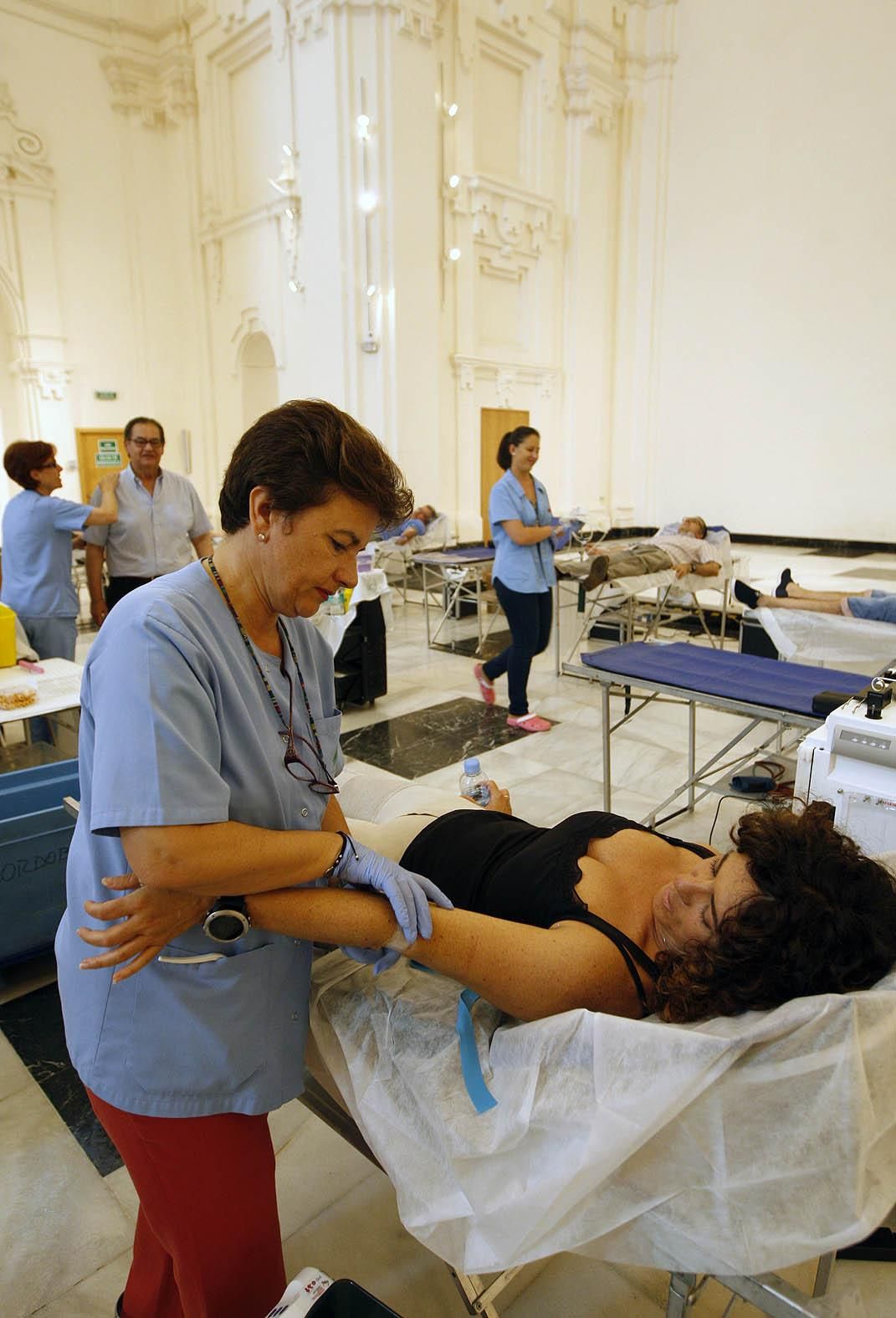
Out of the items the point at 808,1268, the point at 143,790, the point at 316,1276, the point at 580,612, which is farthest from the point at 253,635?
the point at 580,612

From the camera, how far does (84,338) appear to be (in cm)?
955

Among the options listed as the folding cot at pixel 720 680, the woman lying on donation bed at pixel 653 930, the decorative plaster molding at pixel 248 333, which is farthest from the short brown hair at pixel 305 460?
the decorative plaster molding at pixel 248 333

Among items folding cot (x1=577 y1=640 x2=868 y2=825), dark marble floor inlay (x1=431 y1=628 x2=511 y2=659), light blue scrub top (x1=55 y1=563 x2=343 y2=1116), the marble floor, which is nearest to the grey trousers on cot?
dark marble floor inlay (x1=431 y1=628 x2=511 y2=659)

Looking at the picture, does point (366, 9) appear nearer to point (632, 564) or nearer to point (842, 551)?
point (632, 564)

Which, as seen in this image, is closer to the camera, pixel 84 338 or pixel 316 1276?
pixel 316 1276

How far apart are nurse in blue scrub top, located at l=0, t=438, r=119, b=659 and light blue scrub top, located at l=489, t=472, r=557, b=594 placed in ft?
6.42

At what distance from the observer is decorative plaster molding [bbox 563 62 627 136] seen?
9.53 metres

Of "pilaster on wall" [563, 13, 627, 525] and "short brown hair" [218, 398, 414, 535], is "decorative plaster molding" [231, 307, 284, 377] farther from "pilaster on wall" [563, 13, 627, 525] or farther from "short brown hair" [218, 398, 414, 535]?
"short brown hair" [218, 398, 414, 535]

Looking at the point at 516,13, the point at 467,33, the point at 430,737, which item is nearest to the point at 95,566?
the point at 430,737

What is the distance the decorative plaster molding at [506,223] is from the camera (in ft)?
28.5

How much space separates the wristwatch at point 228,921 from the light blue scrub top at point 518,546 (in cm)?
331

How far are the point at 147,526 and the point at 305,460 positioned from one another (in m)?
3.41

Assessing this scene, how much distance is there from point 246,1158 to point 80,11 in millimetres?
11951

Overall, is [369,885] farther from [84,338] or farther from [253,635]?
[84,338]
